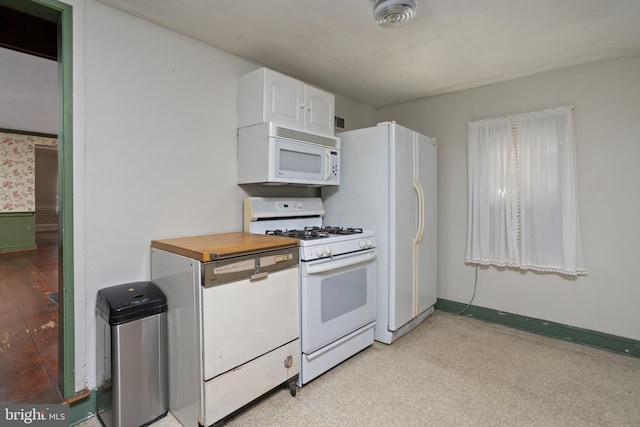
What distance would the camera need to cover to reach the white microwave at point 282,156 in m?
2.25

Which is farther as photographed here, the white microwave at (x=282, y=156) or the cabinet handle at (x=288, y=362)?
the white microwave at (x=282, y=156)

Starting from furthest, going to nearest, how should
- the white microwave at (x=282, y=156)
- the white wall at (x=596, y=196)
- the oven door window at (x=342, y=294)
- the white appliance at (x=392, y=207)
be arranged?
the white appliance at (x=392, y=207) < the white wall at (x=596, y=196) < the white microwave at (x=282, y=156) < the oven door window at (x=342, y=294)

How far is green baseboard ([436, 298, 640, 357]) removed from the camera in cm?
248

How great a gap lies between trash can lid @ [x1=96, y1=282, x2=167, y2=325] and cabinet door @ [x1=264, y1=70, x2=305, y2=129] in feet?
4.51

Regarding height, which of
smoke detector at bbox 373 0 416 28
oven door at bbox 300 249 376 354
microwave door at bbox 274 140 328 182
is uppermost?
smoke detector at bbox 373 0 416 28

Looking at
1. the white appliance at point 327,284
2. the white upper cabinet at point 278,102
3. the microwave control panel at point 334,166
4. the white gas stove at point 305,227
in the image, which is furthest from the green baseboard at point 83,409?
the microwave control panel at point 334,166

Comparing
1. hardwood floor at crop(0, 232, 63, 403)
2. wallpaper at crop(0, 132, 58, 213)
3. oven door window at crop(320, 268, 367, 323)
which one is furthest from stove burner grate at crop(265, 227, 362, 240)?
wallpaper at crop(0, 132, 58, 213)

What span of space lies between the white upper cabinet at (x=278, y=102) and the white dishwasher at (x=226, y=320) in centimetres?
97

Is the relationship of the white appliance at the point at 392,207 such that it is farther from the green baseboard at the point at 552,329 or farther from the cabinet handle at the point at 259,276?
the cabinet handle at the point at 259,276

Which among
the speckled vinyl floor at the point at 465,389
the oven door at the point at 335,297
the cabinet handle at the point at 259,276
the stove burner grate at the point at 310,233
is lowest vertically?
the speckled vinyl floor at the point at 465,389

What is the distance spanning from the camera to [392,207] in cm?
258

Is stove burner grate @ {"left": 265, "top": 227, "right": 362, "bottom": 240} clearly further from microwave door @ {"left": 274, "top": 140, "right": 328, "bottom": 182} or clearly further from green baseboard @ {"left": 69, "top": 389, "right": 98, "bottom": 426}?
green baseboard @ {"left": 69, "top": 389, "right": 98, "bottom": 426}

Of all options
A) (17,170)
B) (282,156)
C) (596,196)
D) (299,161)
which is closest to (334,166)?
(299,161)

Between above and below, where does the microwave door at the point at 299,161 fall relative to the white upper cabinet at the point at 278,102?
below
